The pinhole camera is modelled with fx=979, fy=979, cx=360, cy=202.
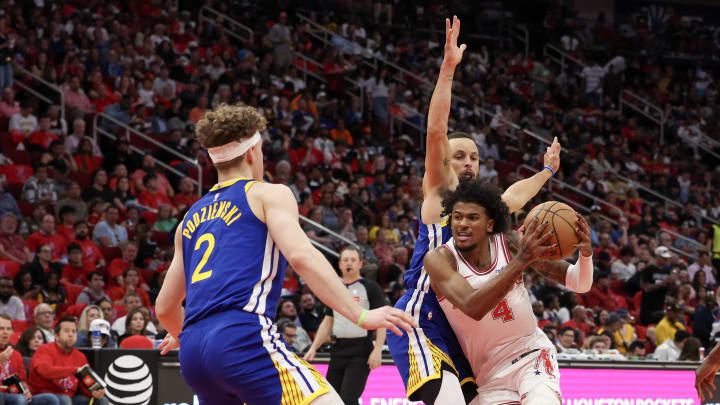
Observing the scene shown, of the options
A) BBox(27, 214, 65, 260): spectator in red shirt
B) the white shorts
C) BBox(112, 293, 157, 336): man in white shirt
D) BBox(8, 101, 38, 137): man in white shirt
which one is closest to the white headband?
the white shorts

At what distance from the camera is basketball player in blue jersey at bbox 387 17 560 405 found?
5000 millimetres

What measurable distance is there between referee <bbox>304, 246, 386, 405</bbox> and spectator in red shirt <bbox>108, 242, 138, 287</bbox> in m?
3.97

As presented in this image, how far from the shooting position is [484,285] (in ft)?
15.3

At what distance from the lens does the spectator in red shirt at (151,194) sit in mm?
14237

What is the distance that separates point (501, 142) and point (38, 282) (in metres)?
11.9

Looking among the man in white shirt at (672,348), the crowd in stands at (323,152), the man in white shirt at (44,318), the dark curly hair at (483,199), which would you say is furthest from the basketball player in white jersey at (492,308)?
the man in white shirt at (672,348)

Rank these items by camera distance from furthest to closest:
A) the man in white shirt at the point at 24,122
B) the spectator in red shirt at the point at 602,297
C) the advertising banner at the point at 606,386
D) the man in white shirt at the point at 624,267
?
the man in white shirt at the point at 624,267 < the spectator in red shirt at the point at 602,297 < the man in white shirt at the point at 24,122 < the advertising banner at the point at 606,386

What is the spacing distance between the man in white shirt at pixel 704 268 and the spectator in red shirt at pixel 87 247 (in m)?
10.3

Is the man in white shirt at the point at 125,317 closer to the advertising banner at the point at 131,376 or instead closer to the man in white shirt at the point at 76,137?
the advertising banner at the point at 131,376

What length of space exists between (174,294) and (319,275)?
88 centimetres

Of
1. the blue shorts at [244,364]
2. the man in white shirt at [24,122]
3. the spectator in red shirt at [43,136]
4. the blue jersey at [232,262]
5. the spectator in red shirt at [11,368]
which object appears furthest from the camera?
the man in white shirt at [24,122]

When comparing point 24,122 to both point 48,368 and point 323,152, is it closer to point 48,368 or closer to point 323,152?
point 323,152

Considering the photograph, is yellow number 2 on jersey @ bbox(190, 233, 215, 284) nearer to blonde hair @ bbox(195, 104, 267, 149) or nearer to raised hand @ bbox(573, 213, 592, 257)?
blonde hair @ bbox(195, 104, 267, 149)

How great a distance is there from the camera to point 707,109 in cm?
2623
